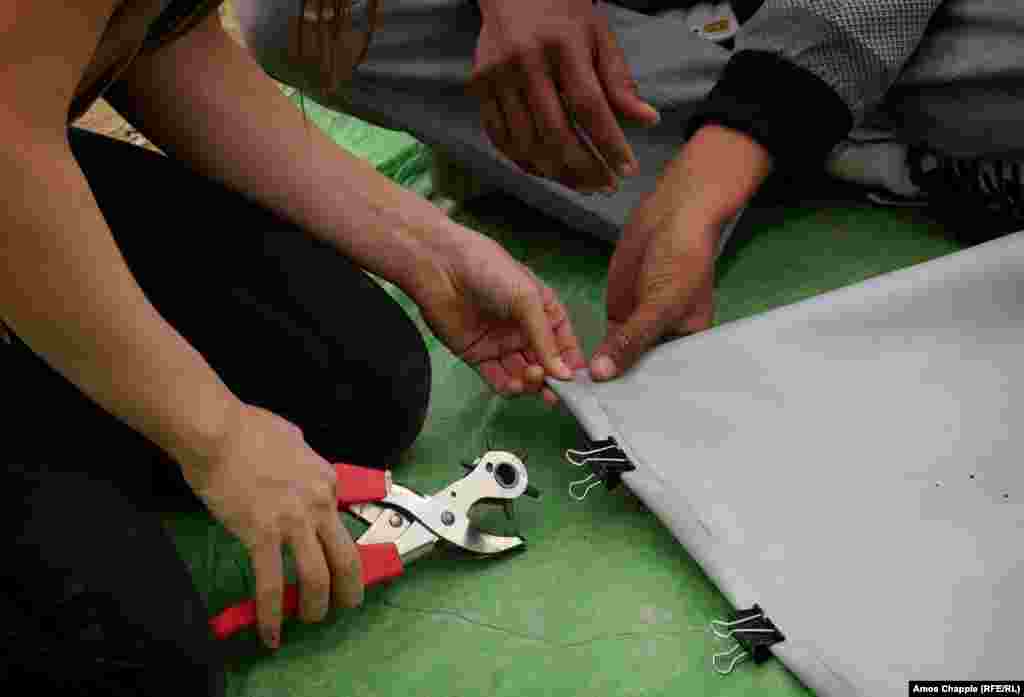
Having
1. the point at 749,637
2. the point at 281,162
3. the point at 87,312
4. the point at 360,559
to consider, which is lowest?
the point at 749,637

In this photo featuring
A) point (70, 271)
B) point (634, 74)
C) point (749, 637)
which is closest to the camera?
Result: point (70, 271)

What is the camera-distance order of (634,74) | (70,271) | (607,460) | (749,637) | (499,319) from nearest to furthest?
(70,271) < (749,637) < (607,460) < (499,319) < (634,74)

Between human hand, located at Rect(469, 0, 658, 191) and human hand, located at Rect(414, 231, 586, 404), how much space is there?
110 mm

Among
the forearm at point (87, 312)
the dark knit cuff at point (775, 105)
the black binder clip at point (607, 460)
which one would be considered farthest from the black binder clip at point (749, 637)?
the dark knit cuff at point (775, 105)

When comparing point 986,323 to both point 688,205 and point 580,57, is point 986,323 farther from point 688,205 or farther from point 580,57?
point 580,57

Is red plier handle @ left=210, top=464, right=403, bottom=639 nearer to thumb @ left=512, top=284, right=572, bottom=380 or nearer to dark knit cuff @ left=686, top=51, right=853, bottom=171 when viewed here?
thumb @ left=512, top=284, right=572, bottom=380

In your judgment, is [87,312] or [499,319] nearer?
[87,312]

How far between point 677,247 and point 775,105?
0.66 feet

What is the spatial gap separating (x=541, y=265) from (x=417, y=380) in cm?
30

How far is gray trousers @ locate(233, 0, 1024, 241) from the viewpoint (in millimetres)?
994

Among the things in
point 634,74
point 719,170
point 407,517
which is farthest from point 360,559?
point 634,74

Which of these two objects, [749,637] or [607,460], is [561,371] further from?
[749,637]

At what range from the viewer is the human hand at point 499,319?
0.83m

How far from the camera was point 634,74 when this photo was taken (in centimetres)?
109
